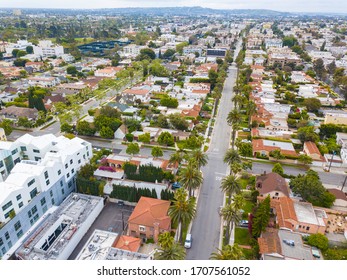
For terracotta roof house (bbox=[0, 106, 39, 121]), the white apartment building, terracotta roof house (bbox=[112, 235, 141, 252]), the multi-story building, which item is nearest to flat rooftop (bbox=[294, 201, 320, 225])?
terracotta roof house (bbox=[112, 235, 141, 252])

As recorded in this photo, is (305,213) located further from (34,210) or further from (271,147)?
(34,210)

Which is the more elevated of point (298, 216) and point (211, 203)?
point (298, 216)

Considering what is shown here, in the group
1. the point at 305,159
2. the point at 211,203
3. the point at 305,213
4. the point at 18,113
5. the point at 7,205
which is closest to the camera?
the point at 7,205

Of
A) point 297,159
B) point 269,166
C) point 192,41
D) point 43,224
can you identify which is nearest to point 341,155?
point 297,159

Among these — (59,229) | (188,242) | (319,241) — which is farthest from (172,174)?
(319,241)

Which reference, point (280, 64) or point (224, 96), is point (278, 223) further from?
point (280, 64)

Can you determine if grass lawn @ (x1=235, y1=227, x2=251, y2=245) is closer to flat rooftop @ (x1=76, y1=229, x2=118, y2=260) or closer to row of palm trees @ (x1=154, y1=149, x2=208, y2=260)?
row of palm trees @ (x1=154, y1=149, x2=208, y2=260)

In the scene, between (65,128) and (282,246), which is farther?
(65,128)
